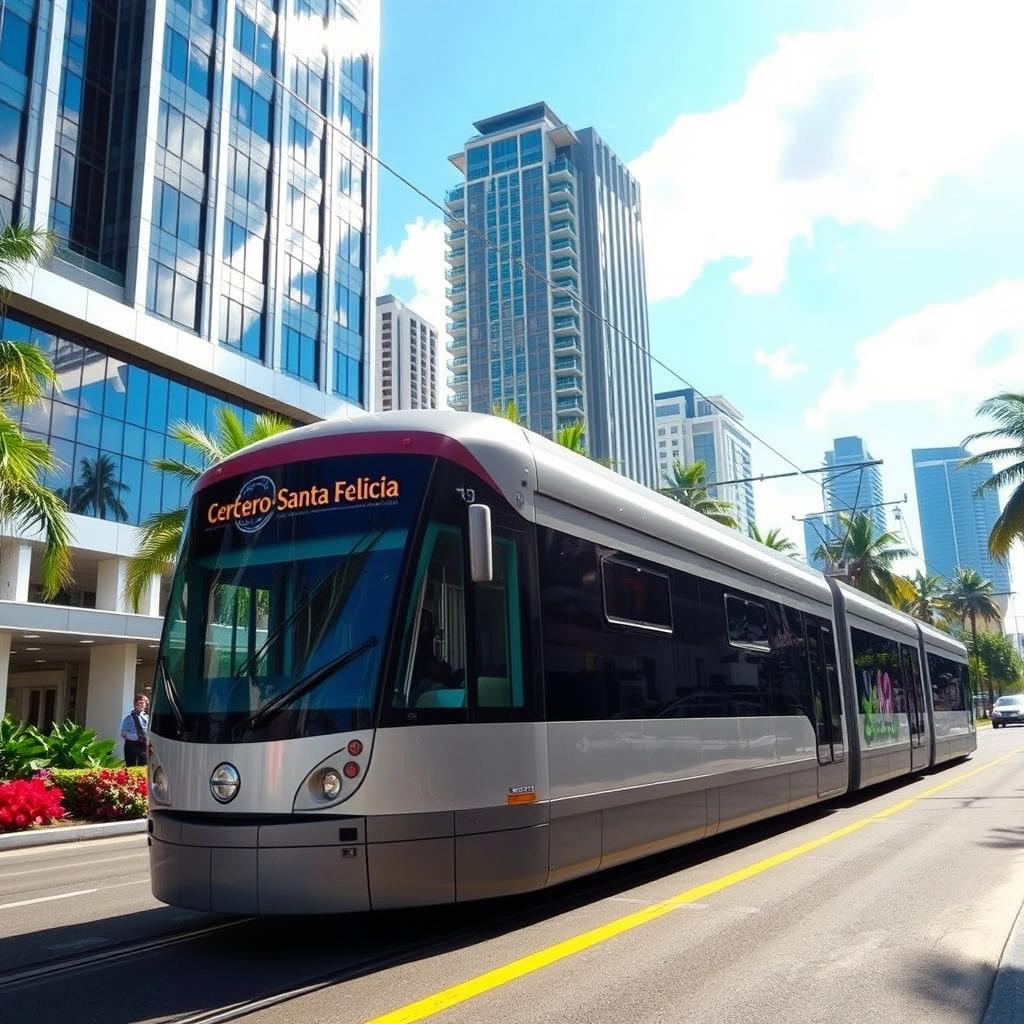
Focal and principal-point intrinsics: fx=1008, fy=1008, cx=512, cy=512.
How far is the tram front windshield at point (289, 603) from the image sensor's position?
572cm

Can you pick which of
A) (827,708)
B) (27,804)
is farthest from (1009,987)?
(27,804)

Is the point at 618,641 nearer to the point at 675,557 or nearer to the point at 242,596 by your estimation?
the point at 675,557

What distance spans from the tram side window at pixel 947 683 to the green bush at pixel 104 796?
47.9 feet

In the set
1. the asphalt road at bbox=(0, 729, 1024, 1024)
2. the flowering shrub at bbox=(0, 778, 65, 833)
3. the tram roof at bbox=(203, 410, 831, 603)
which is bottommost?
A: the asphalt road at bbox=(0, 729, 1024, 1024)

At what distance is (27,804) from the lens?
14320 mm

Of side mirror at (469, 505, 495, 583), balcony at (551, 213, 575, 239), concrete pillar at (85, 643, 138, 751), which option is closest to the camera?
side mirror at (469, 505, 495, 583)

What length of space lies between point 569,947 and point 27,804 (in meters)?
11.3

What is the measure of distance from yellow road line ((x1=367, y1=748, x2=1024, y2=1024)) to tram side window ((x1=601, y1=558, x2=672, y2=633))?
79.0 inches

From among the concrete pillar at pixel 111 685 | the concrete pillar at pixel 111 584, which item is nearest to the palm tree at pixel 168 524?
the concrete pillar at pixel 111 685

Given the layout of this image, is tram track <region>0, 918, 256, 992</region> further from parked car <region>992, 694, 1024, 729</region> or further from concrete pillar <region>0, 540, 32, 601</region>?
parked car <region>992, 694, 1024, 729</region>

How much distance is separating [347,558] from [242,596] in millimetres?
723

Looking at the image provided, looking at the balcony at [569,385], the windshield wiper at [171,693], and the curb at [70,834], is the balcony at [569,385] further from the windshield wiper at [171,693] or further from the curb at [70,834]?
the windshield wiper at [171,693]

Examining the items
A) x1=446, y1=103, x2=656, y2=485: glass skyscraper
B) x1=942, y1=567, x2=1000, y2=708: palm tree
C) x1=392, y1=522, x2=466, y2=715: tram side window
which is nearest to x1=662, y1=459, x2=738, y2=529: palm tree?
x1=392, y1=522, x2=466, y2=715: tram side window

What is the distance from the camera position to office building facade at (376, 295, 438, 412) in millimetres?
164750
